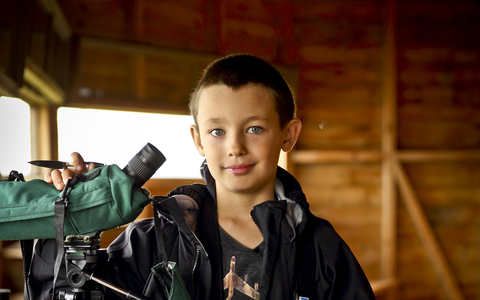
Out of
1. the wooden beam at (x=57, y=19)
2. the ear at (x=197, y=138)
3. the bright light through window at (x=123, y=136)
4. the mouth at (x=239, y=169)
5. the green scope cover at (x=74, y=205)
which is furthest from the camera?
the bright light through window at (x=123, y=136)

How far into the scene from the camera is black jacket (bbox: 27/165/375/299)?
99 cm

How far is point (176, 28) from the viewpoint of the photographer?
10.2ft

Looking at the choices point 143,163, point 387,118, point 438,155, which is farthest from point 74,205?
point 438,155

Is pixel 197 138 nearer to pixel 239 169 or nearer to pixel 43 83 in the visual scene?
pixel 239 169

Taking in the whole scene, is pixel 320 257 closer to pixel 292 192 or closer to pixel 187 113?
pixel 292 192

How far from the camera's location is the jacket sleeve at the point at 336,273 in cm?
104

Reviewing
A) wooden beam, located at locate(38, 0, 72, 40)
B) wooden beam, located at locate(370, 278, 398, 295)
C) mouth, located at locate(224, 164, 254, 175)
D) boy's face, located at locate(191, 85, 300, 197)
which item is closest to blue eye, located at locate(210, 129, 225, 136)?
boy's face, located at locate(191, 85, 300, 197)

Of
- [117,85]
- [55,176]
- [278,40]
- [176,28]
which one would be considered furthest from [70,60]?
[55,176]

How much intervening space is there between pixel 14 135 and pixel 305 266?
1985 mm

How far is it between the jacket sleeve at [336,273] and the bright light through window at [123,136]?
2050mm

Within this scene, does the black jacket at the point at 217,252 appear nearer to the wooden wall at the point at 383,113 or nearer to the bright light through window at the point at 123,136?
the bright light through window at the point at 123,136

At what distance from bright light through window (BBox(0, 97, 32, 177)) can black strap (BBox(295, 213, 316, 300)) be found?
1.66 m

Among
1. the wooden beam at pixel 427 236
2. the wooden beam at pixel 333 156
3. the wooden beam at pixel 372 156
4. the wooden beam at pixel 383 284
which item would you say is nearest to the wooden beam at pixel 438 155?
the wooden beam at pixel 372 156

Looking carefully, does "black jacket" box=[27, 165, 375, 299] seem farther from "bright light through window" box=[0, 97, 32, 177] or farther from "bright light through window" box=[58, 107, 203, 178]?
"bright light through window" box=[58, 107, 203, 178]
